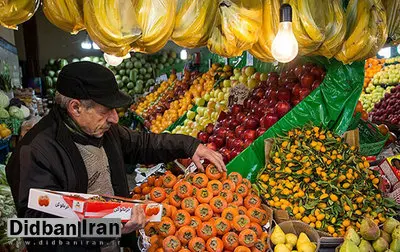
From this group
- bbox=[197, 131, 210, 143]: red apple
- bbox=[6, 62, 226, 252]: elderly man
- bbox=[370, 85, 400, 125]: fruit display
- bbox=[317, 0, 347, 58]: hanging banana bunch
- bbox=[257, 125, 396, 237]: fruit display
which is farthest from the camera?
bbox=[370, 85, 400, 125]: fruit display

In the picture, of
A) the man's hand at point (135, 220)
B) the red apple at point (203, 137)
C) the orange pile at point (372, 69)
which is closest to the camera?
the man's hand at point (135, 220)

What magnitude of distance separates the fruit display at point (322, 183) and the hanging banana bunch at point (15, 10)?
181cm

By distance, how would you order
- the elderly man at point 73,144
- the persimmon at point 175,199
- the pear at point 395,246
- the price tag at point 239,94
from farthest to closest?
the price tag at point 239,94, the persimmon at point 175,199, the pear at point 395,246, the elderly man at point 73,144

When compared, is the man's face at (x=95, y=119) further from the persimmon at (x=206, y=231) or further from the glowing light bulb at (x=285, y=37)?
the glowing light bulb at (x=285, y=37)

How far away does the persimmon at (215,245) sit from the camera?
211 cm

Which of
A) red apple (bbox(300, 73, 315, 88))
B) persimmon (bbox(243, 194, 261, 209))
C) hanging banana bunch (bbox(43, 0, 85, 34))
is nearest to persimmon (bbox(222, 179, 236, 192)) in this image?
persimmon (bbox(243, 194, 261, 209))

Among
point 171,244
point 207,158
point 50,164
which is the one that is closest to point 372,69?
point 207,158

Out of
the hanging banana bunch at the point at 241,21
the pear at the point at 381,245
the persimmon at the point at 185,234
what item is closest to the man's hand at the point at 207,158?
the persimmon at the point at 185,234

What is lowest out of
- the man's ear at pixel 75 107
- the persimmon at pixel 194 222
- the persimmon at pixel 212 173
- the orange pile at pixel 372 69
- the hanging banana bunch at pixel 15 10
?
the orange pile at pixel 372 69

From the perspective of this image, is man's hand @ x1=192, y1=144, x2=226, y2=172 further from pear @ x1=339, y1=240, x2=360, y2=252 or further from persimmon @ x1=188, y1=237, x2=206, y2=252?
pear @ x1=339, y1=240, x2=360, y2=252

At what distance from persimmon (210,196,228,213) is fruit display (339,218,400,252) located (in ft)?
2.26

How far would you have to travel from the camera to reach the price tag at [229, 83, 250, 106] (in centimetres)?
434

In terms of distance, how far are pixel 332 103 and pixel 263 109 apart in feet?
1.96

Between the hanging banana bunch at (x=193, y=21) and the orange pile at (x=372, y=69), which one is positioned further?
the orange pile at (x=372, y=69)
